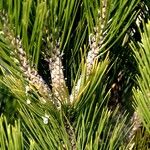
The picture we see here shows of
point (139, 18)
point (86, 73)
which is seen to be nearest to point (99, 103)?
point (86, 73)

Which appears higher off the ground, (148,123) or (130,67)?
(130,67)

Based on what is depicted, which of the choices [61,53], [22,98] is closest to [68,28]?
[61,53]

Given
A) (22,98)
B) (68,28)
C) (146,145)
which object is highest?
(68,28)

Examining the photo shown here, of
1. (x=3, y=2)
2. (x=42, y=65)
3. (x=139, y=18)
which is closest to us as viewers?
(x=3, y=2)

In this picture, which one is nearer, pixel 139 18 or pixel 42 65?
pixel 42 65

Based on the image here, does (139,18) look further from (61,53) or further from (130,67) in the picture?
(61,53)

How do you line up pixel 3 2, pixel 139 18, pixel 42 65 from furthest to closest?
pixel 139 18, pixel 42 65, pixel 3 2
